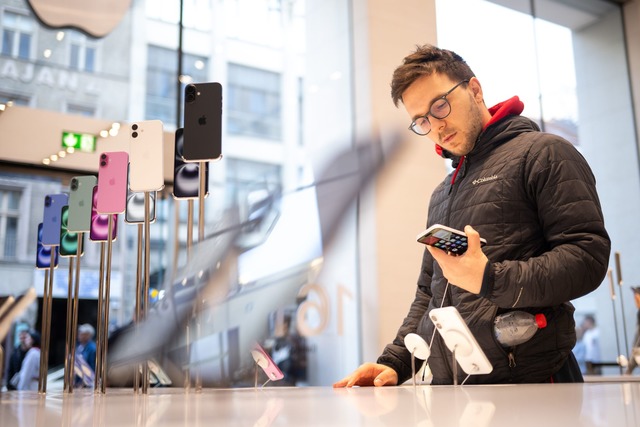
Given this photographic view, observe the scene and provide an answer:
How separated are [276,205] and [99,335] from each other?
176cm

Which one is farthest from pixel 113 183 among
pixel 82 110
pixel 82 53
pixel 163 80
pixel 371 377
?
pixel 82 53

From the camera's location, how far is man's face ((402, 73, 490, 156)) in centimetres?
151

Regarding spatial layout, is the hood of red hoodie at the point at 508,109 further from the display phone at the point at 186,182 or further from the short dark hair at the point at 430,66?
the display phone at the point at 186,182

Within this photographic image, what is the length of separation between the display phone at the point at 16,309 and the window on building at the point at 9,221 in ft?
15.6

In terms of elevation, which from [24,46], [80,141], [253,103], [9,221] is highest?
[24,46]

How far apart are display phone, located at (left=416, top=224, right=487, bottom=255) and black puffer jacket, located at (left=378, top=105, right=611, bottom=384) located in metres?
0.08

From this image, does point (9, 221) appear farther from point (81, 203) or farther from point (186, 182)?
point (186, 182)


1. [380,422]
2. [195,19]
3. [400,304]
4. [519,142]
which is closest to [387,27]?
[195,19]

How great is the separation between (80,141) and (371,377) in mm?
3691

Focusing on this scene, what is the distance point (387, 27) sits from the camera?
5023 mm

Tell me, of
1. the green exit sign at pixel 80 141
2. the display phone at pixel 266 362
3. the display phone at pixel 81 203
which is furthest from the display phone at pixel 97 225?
the green exit sign at pixel 80 141

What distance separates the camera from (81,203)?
1689mm

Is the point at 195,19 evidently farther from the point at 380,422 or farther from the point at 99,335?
the point at 380,422

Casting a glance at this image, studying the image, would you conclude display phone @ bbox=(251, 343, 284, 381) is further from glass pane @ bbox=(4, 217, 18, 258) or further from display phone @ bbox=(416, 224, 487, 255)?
glass pane @ bbox=(4, 217, 18, 258)
